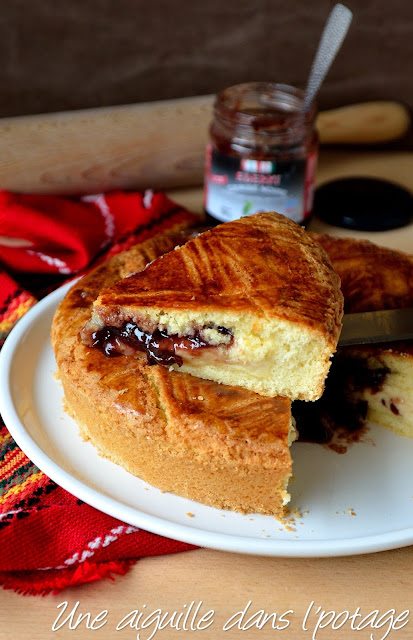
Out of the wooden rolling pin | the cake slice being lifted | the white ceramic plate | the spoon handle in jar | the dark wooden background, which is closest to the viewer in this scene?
the white ceramic plate

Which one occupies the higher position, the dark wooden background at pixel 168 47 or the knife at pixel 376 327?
the dark wooden background at pixel 168 47

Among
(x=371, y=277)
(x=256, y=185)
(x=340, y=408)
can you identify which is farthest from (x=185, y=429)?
(x=256, y=185)

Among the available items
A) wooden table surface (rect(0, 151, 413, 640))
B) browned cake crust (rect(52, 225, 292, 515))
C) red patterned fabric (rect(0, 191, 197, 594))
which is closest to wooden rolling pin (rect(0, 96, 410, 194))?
red patterned fabric (rect(0, 191, 197, 594))

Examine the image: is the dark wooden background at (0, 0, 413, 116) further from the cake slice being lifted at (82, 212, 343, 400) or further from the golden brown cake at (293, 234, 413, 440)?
the cake slice being lifted at (82, 212, 343, 400)

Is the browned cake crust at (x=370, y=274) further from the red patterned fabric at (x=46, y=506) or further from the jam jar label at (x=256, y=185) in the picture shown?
the red patterned fabric at (x=46, y=506)

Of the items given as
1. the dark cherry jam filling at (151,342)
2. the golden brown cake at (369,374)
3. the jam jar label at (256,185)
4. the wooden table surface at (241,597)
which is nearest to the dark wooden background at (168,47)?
the jam jar label at (256,185)

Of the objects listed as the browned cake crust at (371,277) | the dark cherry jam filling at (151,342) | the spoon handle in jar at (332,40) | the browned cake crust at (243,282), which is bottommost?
the browned cake crust at (371,277)

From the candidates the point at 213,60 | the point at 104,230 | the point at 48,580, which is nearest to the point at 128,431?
the point at 48,580
